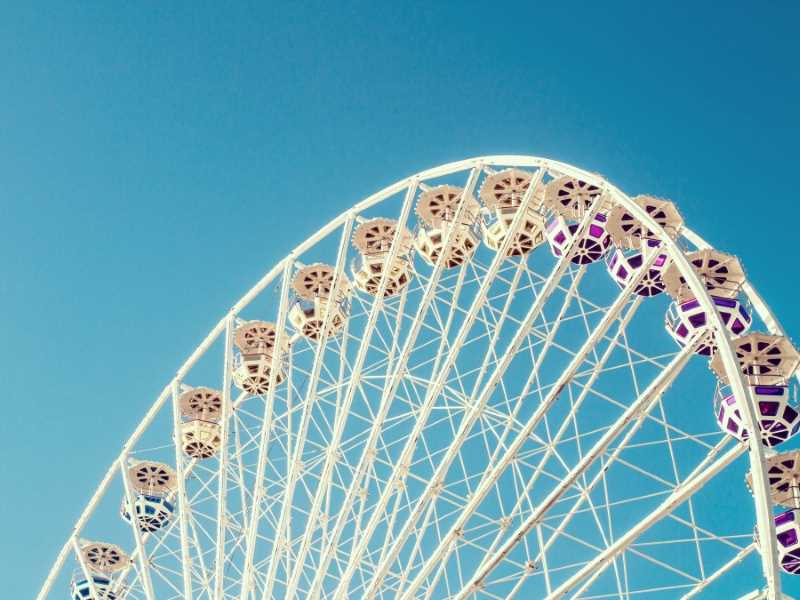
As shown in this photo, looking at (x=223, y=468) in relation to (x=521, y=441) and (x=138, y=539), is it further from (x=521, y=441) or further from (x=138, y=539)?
(x=521, y=441)

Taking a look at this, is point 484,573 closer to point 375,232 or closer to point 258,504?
point 258,504

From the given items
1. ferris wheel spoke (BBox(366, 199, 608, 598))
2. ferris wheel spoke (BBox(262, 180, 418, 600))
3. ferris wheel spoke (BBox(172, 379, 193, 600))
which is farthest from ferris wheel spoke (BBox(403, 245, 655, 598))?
ferris wheel spoke (BBox(172, 379, 193, 600))

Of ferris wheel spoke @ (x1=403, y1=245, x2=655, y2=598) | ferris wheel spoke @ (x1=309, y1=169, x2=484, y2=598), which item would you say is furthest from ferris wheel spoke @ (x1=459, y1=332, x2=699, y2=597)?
ferris wheel spoke @ (x1=309, y1=169, x2=484, y2=598)

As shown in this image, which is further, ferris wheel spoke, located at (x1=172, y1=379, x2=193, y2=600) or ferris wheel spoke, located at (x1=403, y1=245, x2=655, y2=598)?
ferris wheel spoke, located at (x1=172, y1=379, x2=193, y2=600)

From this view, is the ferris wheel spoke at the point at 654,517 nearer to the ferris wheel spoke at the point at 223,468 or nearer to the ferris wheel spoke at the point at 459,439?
the ferris wheel spoke at the point at 459,439

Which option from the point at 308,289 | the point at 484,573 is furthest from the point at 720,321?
the point at 308,289

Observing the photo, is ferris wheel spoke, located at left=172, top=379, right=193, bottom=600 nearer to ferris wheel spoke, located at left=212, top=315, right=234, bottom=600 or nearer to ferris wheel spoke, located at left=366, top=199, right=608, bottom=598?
ferris wheel spoke, located at left=212, top=315, right=234, bottom=600

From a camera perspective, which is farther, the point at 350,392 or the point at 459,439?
the point at 350,392

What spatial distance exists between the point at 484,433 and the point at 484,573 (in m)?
3.12

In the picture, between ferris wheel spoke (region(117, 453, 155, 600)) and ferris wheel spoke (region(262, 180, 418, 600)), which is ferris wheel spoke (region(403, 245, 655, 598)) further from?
ferris wheel spoke (region(117, 453, 155, 600))

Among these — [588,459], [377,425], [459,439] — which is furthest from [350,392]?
[588,459]

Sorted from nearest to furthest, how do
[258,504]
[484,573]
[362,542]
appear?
[484,573] → [362,542] → [258,504]

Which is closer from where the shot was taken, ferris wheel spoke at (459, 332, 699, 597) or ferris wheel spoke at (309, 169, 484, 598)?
ferris wheel spoke at (459, 332, 699, 597)

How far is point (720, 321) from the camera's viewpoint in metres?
21.3
